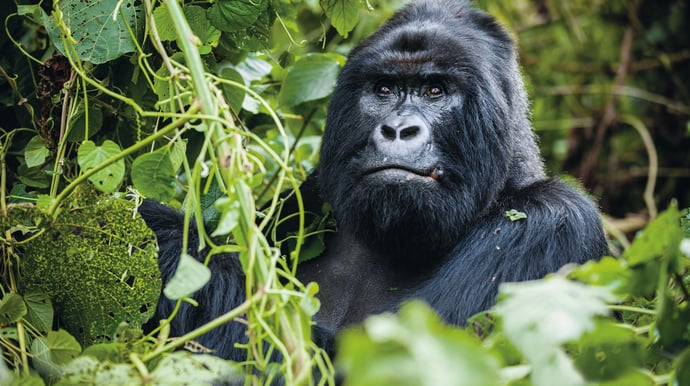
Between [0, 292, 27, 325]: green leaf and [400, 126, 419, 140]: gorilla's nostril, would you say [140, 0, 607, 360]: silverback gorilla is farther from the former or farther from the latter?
[0, 292, 27, 325]: green leaf

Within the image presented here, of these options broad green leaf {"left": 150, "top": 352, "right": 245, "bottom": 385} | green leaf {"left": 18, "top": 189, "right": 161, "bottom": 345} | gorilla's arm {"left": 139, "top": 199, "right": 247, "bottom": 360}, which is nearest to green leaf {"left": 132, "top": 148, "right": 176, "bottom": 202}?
green leaf {"left": 18, "top": 189, "right": 161, "bottom": 345}

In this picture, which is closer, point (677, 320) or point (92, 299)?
point (677, 320)

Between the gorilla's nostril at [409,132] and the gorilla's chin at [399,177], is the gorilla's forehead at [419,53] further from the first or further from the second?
the gorilla's chin at [399,177]

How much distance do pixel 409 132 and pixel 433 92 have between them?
39 centimetres

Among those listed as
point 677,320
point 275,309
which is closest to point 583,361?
point 677,320

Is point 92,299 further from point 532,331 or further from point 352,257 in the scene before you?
point 532,331

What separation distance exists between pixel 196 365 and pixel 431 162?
166cm

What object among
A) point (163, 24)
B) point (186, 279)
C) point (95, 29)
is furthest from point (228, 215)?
point (95, 29)

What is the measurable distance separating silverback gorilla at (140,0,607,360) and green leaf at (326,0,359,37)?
0.28m

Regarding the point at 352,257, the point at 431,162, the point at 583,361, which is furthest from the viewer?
the point at 352,257

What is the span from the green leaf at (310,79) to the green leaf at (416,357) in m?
3.01

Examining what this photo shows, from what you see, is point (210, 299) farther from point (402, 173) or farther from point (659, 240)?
point (659, 240)

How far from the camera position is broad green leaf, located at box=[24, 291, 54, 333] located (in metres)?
2.87

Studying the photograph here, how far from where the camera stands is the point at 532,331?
162 cm
